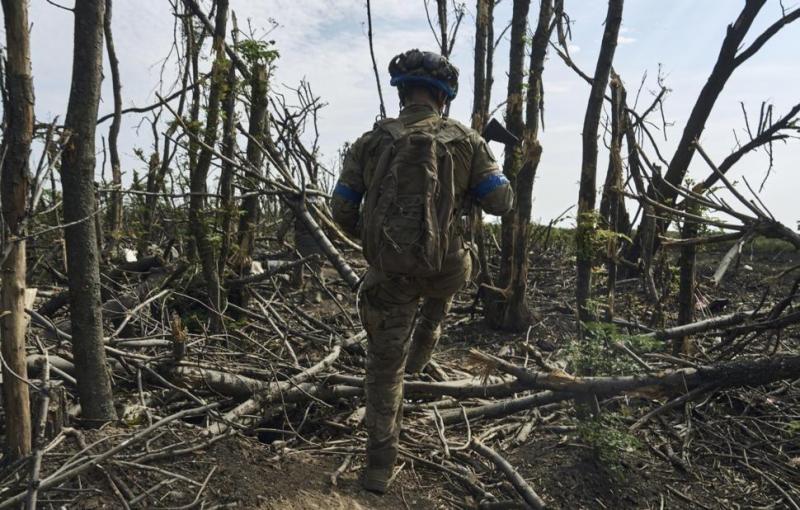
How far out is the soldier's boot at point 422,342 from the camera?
4.18 m

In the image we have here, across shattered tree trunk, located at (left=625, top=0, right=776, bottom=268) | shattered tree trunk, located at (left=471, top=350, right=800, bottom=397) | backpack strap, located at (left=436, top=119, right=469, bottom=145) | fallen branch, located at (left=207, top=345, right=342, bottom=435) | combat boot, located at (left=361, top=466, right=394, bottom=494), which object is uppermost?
shattered tree trunk, located at (left=625, top=0, right=776, bottom=268)

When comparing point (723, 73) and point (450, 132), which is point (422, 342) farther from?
point (723, 73)

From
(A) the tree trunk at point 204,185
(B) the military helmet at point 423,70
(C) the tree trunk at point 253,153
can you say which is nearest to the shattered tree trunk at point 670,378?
(B) the military helmet at point 423,70

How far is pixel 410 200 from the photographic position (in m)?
3.27

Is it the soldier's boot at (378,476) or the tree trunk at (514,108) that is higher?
the tree trunk at (514,108)

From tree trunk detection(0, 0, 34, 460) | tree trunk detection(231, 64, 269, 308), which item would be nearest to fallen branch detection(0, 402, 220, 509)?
tree trunk detection(0, 0, 34, 460)

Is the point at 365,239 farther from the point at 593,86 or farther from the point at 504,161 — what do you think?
the point at 504,161

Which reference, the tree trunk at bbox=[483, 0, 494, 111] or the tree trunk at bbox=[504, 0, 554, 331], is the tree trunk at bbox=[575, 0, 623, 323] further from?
the tree trunk at bbox=[483, 0, 494, 111]

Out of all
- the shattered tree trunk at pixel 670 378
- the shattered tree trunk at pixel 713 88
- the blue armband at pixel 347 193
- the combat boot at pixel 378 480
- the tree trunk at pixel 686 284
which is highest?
the shattered tree trunk at pixel 713 88

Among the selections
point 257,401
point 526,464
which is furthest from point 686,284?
point 257,401

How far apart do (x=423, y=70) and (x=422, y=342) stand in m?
1.76

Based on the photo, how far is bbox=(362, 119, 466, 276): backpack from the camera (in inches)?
128

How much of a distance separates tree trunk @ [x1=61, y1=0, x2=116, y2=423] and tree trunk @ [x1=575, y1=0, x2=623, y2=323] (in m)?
2.91

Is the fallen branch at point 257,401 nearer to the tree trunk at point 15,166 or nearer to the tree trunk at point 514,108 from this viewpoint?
the tree trunk at point 15,166
